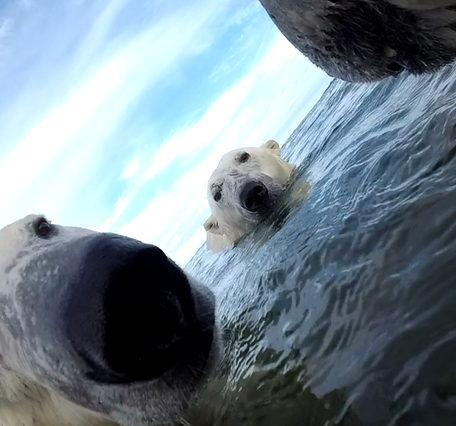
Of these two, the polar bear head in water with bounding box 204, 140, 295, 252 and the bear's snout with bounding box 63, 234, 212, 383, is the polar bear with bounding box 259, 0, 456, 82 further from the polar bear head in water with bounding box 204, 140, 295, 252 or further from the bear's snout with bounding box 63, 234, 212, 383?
the polar bear head in water with bounding box 204, 140, 295, 252

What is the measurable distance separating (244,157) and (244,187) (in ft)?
3.04

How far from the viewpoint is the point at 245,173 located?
8.58 m

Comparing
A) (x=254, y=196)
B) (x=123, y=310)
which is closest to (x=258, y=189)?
(x=254, y=196)

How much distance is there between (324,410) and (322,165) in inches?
221

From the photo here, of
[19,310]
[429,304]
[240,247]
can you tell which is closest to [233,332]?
[19,310]

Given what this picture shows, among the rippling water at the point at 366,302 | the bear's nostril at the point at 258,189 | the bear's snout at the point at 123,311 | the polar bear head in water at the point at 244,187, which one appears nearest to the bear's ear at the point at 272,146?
the polar bear head in water at the point at 244,187

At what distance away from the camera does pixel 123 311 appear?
2.34 meters

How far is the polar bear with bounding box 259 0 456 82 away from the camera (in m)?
3.30

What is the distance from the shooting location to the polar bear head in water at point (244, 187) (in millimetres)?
8391

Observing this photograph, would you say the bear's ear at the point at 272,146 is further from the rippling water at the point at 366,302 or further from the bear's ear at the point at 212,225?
the rippling water at the point at 366,302

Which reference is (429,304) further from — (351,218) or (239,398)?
(351,218)

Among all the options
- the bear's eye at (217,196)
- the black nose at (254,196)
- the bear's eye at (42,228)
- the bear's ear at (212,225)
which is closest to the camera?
the bear's eye at (42,228)

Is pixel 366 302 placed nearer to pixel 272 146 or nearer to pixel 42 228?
pixel 42 228

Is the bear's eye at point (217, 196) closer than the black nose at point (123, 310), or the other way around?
the black nose at point (123, 310)
